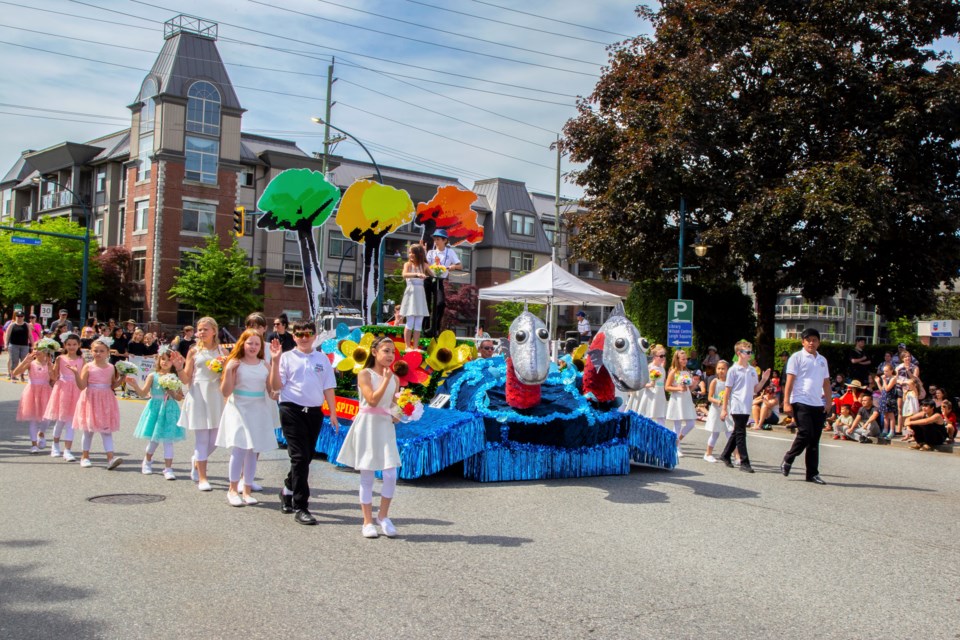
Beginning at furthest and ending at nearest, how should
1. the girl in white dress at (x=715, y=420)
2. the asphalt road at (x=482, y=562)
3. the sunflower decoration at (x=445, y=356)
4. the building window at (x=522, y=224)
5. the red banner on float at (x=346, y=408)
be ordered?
the building window at (x=522, y=224), the girl in white dress at (x=715, y=420), the red banner on float at (x=346, y=408), the sunflower decoration at (x=445, y=356), the asphalt road at (x=482, y=562)

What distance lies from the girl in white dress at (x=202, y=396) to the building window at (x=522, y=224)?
60.5 metres

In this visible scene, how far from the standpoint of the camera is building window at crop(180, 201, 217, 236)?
49531 mm

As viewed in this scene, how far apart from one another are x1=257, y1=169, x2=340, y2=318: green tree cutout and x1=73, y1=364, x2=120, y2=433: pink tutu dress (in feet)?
13.3

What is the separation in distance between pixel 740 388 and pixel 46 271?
153ft

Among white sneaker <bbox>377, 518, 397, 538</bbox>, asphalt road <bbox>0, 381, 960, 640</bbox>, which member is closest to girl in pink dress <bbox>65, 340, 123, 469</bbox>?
asphalt road <bbox>0, 381, 960, 640</bbox>

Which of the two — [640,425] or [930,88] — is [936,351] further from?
[640,425]

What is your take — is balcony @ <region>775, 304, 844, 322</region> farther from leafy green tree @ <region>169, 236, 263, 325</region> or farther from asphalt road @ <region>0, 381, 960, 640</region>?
asphalt road @ <region>0, 381, 960, 640</region>

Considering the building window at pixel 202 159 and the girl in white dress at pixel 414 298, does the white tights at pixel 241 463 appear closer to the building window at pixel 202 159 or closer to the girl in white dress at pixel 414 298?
the girl in white dress at pixel 414 298

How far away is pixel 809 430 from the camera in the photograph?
10.4m

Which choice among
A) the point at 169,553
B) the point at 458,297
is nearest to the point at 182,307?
the point at 458,297

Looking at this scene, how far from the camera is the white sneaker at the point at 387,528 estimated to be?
22.5ft

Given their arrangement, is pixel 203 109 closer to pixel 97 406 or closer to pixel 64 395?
pixel 64 395

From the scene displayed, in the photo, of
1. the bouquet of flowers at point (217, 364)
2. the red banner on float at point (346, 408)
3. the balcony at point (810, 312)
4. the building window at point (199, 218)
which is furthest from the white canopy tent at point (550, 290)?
the balcony at point (810, 312)

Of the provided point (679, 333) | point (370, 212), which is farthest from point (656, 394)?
point (679, 333)
